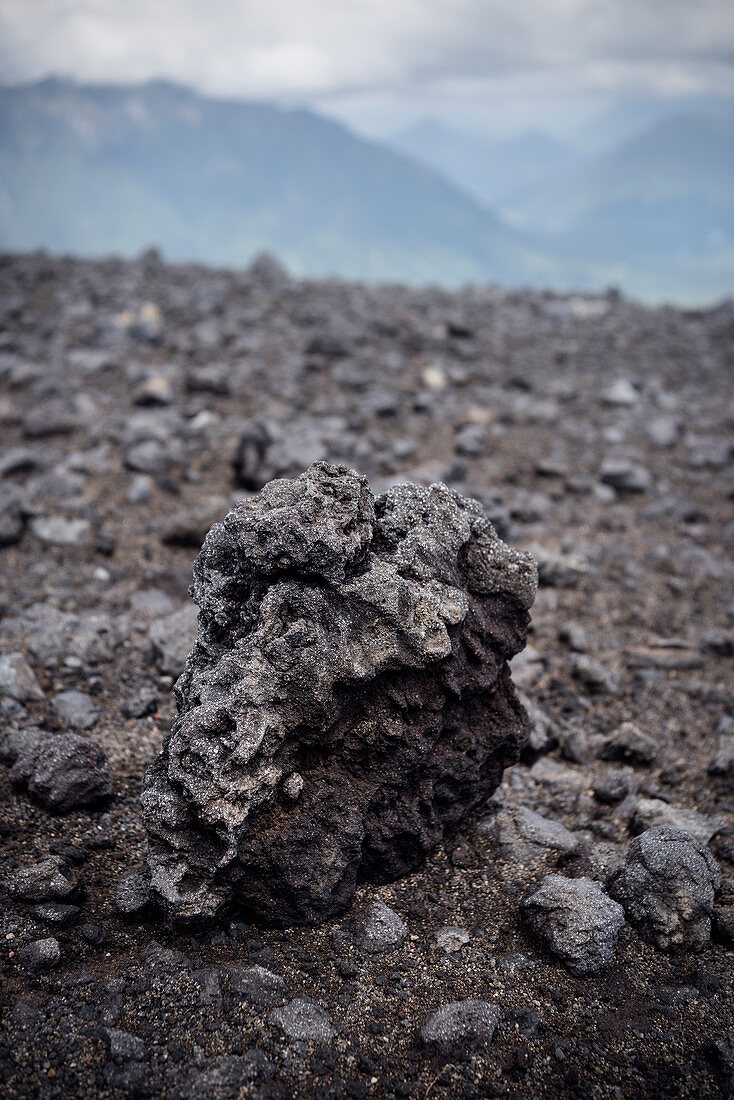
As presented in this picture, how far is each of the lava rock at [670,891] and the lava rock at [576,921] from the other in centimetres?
17

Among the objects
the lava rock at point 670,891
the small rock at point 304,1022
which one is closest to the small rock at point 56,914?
the small rock at point 304,1022

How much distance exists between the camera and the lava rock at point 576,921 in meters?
4.00

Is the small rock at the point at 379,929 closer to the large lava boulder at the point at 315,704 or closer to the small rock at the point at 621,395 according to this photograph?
the large lava boulder at the point at 315,704

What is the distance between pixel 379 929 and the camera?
418cm

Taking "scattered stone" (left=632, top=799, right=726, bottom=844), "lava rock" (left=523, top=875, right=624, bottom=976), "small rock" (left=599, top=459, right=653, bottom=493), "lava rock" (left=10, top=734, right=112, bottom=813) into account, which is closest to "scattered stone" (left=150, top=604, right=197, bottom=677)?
"lava rock" (left=10, top=734, right=112, bottom=813)

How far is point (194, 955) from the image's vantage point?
12.8 feet

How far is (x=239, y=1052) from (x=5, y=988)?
3.84ft

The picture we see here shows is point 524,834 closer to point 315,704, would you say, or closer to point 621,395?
point 315,704

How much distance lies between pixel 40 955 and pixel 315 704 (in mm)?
1824

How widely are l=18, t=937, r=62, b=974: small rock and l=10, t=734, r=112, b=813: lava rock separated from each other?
1.05 meters

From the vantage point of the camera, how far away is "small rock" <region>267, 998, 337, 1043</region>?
11.7 ft

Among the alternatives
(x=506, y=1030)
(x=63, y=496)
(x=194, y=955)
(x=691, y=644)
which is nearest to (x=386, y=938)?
(x=506, y=1030)

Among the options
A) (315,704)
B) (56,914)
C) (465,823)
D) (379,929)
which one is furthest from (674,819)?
(56,914)

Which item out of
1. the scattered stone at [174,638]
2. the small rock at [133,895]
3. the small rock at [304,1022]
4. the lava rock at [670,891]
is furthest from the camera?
the scattered stone at [174,638]
